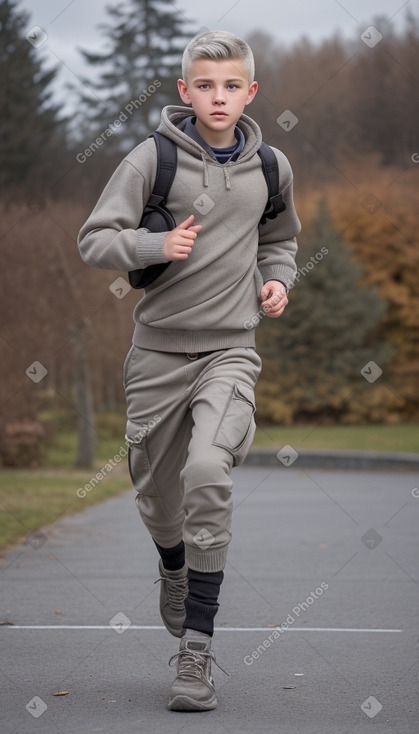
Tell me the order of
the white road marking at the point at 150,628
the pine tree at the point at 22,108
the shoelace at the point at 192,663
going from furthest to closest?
the pine tree at the point at 22,108
the white road marking at the point at 150,628
the shoelace at the point at 192,663

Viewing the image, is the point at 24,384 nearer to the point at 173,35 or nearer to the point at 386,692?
the point at 386,692

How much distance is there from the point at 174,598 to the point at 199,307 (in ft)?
3.79

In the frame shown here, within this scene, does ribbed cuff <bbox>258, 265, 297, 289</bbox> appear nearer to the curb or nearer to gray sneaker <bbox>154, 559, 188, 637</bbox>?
gray sneaker <bbox>154, 559, 188, 637</bbox>

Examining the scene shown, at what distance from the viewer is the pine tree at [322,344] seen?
35.7 meters

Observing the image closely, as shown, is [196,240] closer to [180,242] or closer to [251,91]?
[180,242]

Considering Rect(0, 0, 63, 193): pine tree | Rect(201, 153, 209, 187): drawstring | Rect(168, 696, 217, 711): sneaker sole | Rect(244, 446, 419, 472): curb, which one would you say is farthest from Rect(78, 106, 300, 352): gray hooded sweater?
Rect(0, 0, 63, 193): pine tree

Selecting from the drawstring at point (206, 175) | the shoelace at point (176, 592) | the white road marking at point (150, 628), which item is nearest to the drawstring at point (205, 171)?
the drawstring at point (206, 175)

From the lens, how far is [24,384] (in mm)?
19234

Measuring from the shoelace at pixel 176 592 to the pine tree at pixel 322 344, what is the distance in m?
30.9

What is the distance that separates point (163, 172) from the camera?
4.32 m

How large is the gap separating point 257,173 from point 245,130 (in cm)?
22

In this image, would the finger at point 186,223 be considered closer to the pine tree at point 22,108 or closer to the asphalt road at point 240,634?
the asphalt road at point 240,634

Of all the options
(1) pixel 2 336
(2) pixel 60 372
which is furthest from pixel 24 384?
(2) pixel 60 372

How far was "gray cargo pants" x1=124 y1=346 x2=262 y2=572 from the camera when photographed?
13.3 ft
